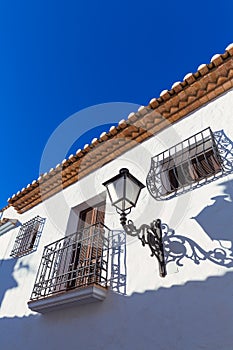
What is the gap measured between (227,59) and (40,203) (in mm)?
4648

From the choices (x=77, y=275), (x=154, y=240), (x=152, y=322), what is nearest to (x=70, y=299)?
(x=77, y=275)

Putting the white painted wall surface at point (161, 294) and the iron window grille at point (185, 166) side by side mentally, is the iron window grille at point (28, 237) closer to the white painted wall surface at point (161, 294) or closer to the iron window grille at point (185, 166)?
the white painted wall surface at point (161, 294)

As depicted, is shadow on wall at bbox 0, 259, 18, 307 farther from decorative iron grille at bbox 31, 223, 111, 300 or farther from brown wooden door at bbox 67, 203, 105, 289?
brown wooden door at bbox 67, 203, 105, 289

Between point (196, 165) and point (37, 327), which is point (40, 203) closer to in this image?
point (37, 327)

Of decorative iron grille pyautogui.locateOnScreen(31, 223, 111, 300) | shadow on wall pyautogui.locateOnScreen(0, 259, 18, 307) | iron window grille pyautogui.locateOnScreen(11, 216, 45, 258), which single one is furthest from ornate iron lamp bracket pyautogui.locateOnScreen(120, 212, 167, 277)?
shadow on wall pyautogui.locateOnScreen(0, 259, 18, 307)

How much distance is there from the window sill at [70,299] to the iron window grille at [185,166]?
4.81 ft

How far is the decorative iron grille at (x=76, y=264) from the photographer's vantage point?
3.42 metres

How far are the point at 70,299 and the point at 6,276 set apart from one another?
2.50 m

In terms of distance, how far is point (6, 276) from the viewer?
5016mm

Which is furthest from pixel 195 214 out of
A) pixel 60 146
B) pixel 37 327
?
pixel 60 146

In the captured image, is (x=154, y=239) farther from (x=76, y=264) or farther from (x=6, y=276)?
(x=6, y=276)

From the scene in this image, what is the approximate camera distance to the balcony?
3129 mm

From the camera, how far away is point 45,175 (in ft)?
17.5

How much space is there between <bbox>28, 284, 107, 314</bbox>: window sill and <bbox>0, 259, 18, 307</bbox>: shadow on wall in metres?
1.42
